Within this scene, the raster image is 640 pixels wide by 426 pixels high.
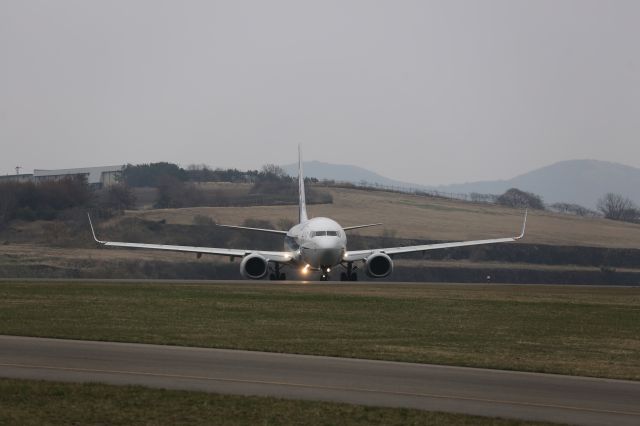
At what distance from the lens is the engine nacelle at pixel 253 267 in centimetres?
6538

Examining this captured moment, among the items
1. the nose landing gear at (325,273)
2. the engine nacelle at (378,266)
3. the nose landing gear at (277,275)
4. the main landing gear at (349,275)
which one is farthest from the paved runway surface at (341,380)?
the nose landing gear at (277,275)

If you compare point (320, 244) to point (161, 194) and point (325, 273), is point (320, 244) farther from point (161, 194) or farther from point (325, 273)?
point (161, 194)

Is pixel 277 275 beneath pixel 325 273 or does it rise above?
beneath

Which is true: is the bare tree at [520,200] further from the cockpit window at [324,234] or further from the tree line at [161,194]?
the cockpit window at [324,234]

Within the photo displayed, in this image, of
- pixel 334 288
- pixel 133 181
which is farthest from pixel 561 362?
pixel 133 181

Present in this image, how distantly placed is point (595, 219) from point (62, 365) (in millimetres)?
125971

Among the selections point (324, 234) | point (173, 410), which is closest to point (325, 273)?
point (324, 234)

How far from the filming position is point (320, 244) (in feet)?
205

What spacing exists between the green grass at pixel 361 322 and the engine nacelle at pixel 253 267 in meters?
11.6

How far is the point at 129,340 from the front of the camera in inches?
1083

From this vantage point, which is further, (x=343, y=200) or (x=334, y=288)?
(x=343, y=200)

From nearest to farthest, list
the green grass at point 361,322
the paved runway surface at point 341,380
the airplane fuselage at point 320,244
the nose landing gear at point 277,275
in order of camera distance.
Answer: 1. the paved runway surface at point 341,380
2. the green grass at point 361,322
3. the airplane fuselage at point 320,244
4. the nose landing gear at point 277,275

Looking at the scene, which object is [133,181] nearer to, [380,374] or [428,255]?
[428,255]

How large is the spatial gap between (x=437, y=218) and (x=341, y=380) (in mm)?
114086
